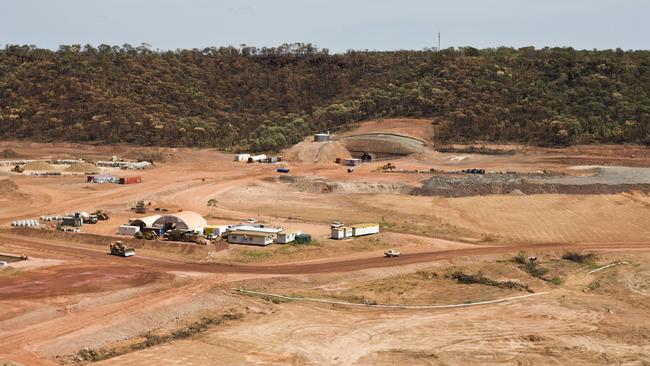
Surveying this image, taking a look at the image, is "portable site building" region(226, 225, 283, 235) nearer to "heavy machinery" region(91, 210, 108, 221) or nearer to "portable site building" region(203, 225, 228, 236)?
"portable site building" region(203, 225, 228, 236)

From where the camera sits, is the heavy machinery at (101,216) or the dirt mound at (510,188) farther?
the dirt mound at (510,188)

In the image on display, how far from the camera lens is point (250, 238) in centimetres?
5978

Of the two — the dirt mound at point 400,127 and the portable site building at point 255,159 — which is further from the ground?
the dirt mound at point 400,127

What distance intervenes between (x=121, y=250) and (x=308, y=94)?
111820 millimetres

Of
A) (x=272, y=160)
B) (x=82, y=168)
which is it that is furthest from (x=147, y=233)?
(x=272, y=160)

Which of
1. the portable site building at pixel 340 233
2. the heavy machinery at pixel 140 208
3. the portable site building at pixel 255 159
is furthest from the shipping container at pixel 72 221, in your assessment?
the portable site building at pixel 255 159

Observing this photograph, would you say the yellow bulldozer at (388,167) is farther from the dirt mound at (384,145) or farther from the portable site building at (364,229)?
the portable site building at (364,229)

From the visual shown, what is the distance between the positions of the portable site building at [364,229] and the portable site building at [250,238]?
26.0 ft

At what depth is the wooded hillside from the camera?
128m

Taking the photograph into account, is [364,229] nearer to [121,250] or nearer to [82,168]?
[121,250]

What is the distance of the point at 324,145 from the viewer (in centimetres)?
12038

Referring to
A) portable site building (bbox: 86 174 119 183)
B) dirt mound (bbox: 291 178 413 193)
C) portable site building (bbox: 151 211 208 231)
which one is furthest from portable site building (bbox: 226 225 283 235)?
portable site building (bbox: 86 174 119 183)

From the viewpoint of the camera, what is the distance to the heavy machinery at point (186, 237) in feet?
195

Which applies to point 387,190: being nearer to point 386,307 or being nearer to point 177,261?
point 177,261
